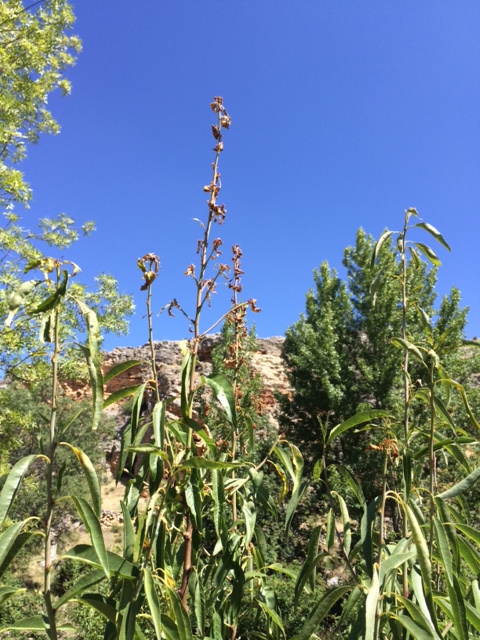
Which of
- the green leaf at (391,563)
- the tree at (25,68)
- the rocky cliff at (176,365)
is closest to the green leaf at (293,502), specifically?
the green leaf at (391,563)

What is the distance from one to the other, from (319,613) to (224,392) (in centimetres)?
54

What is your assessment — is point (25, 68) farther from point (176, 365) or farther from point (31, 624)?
point (176, 365)

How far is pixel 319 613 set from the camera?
98cm

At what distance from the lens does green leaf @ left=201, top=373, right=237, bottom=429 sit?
978mm

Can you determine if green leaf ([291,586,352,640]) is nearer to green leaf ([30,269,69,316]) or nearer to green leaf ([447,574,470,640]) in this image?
green leaf ([447,574,470,640])

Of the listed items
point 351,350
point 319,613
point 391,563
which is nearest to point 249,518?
point 319,613

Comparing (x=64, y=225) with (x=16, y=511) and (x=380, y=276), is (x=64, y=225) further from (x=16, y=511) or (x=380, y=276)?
(x=16, y=511)

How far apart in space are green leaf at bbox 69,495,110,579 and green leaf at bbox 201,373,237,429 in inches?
13.1

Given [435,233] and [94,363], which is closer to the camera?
[94,363]

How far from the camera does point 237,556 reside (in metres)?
1.31

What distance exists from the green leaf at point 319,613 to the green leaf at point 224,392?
0.44 metres

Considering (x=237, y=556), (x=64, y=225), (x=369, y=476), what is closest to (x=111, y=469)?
(x=369, y=476)

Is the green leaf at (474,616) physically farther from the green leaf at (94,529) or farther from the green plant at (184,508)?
the green leaf at (94,529)

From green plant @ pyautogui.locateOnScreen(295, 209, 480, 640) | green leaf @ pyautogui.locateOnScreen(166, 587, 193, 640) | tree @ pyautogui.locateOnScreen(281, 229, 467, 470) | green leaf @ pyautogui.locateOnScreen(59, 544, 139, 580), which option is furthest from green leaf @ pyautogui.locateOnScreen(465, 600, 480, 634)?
tree @ pyautogui.locateOnScreen(281, 229, 467, 470)
